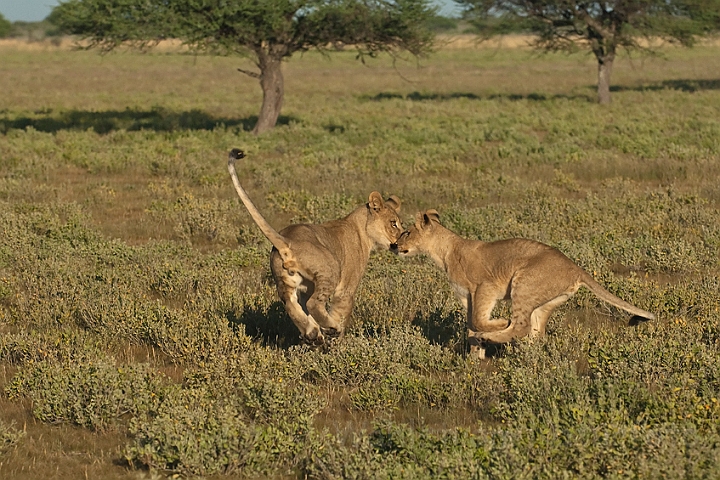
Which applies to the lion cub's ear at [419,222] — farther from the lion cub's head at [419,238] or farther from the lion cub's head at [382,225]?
the lion cub's head at [382,225]

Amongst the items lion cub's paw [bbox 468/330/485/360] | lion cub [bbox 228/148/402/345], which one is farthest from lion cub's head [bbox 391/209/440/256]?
lion cub's paw [bbox 468/330/485/360]

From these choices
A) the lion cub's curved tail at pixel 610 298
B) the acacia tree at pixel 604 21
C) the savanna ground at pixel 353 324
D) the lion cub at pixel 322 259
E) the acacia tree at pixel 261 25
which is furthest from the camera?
the acacia tree at pixel 604 21

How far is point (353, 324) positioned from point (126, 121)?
67.7ft

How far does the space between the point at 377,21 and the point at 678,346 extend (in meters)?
18.8

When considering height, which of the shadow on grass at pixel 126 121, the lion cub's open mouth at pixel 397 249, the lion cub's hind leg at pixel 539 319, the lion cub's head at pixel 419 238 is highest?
the lion cub's head at pixel 419 238

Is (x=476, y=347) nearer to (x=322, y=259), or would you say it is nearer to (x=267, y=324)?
(x=322, y=259)

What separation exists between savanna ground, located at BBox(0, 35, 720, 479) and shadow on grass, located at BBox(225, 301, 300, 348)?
1.4 inches

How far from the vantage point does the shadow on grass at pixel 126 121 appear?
25.8m

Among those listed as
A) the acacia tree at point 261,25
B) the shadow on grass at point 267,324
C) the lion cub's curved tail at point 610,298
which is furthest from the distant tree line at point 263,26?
the lion cub's curved tail at point 610,298

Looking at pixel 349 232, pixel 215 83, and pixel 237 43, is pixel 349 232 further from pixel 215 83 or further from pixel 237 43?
pixel 215 83

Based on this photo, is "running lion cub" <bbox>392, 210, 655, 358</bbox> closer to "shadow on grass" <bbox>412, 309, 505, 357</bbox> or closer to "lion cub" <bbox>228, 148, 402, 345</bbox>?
"lion cub" <bbox>228, 148, 402, 345</bbox>

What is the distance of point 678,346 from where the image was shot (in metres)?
6.80

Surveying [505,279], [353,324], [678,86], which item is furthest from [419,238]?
[678,86]

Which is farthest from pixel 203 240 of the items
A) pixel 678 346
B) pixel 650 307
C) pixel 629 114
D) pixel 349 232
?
pixel 629 114
